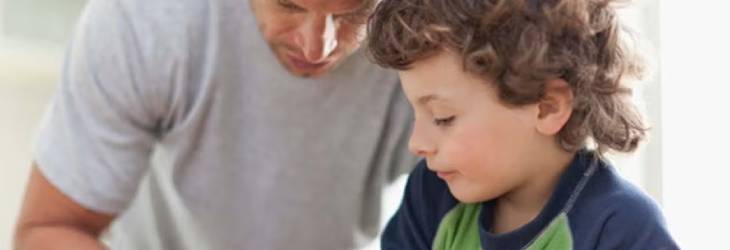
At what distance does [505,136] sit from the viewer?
1.10 metres

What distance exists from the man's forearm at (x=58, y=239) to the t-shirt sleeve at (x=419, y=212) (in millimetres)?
299

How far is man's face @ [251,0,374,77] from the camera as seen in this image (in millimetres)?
1169

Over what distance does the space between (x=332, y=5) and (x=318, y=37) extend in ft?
0.16

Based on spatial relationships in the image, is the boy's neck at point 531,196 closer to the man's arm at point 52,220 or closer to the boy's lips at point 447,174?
the boy's lips at point 447,174

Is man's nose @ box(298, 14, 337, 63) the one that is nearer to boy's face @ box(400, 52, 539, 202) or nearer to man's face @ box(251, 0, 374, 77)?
man's face @ box(251, 0, 374, 77)

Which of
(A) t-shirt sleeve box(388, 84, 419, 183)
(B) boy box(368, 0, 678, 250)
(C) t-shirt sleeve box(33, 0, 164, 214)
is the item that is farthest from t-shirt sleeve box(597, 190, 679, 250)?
(C) t-shirt sleeve box(33, 0, 164, 214)

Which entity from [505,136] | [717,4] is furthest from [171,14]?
[717,4]

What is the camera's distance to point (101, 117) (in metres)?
1.21

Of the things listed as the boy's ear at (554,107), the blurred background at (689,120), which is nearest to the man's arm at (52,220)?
the boy's ear at (554,107)

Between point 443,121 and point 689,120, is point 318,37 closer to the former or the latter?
point 443,121

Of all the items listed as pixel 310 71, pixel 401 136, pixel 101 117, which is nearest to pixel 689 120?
pixel 401 136

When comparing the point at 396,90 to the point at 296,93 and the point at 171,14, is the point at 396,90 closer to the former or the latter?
the point at 296,93

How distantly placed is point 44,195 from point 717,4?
90 cm

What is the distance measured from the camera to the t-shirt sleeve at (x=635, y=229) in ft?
3.37
